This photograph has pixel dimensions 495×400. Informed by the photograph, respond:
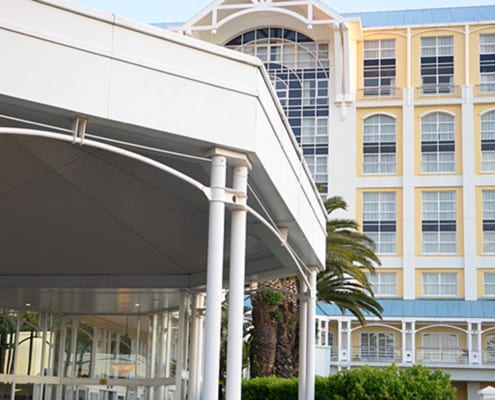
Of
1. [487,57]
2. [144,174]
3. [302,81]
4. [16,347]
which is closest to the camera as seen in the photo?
[144,174]

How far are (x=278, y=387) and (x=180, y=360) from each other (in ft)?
12.3

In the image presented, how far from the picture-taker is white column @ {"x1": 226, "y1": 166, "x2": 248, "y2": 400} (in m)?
11.7

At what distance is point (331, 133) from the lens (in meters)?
68.5

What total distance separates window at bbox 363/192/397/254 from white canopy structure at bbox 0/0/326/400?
141 ft

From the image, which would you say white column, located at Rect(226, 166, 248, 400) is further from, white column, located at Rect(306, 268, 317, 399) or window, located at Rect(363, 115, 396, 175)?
window, located at Rect(363, 115, 396, 175)

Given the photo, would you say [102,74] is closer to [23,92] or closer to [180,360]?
[23,92]

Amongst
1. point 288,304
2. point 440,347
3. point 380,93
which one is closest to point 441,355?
point 440,347

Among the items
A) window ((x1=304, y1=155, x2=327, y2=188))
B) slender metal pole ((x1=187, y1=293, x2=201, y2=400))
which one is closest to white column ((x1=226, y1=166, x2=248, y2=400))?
slender metal pole ((x1=187, y1=293, x2=201, y2=400))

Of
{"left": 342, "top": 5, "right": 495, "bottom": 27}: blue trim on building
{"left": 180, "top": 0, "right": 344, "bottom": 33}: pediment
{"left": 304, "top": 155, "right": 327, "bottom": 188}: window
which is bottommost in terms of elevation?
{"left": 304, "top": 155, "right": 327, "bottom": 188}: window

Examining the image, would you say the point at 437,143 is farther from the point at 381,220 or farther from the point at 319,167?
the point at 319,167

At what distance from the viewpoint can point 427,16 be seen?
2798 inches

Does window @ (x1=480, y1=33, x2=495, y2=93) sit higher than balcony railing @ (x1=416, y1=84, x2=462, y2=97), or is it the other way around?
window @ (x1=480, y1=33, x2=495, y2=93)

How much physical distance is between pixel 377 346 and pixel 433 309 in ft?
16.0

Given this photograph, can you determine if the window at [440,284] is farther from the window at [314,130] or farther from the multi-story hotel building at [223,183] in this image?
the window at [314,130]
